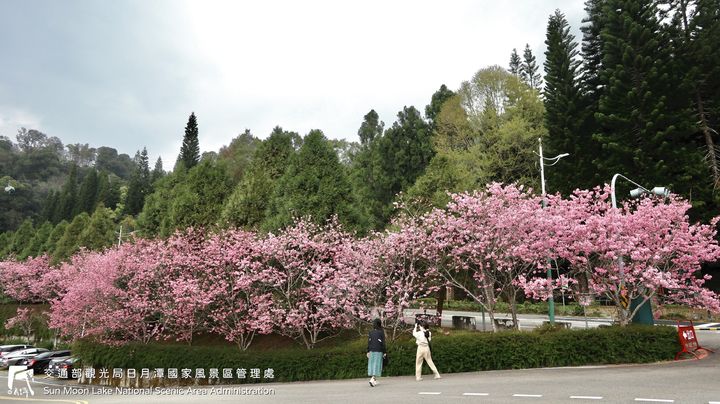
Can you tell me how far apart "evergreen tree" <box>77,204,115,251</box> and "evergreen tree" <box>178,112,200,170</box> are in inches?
976

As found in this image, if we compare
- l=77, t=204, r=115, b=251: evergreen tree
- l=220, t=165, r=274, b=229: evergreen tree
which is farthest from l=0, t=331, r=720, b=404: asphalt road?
l=77, t=204, r=115, b=251: evergreen tree

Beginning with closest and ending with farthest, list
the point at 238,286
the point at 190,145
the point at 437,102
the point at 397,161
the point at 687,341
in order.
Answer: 1. the point at 687,341
2. the point at 238,286
3. the point at 397,161
4. the point at 437,102
5. the point at 190,145

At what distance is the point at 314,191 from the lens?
20.2 metres

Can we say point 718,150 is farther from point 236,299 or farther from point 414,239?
point 236,299

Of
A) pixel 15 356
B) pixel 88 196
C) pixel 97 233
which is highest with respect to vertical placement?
pixel 88 196

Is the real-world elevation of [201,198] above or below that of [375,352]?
above

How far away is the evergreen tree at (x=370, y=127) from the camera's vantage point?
6544cm

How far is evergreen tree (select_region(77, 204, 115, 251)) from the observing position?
141 feet

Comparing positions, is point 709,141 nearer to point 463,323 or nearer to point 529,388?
point 463,323

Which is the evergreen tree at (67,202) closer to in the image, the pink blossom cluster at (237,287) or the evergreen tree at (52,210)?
the evergreen tree at (52,210)

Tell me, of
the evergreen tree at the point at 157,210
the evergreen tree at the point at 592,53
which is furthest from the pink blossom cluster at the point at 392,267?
the evergreen tree at the point at 592,53

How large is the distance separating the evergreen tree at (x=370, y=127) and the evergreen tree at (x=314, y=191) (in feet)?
146

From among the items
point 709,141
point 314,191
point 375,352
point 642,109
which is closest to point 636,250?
point 375,352

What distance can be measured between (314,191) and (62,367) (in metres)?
16.0
